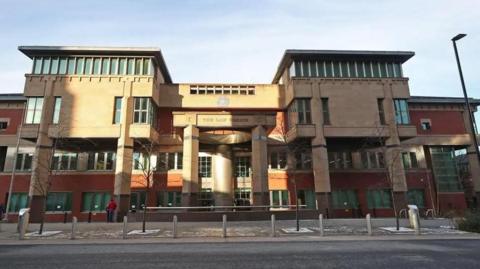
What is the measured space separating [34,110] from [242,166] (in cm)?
2196

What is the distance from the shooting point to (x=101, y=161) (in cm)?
3522

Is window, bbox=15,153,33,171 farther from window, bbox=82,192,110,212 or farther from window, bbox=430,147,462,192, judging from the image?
window, bbox=430,147,462,192

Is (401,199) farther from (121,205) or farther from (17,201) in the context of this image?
(17,201)

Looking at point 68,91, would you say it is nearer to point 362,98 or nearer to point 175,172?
point 175,172

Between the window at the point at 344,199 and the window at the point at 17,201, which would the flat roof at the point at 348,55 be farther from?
the window at the point at 17,201

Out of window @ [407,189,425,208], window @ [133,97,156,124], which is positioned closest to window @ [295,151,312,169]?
window @ [407,189,425,208]

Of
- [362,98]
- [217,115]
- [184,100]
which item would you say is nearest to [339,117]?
[362,98]

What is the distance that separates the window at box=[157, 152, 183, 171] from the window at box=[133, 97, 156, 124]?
5.02 m

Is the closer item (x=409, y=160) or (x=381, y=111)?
(x=381, y=111)

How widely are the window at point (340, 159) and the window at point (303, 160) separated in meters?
2.81

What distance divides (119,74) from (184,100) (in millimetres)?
7187

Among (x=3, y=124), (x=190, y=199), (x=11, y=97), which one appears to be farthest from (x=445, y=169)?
(x=3, y=124)

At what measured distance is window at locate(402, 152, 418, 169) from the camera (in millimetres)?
38562

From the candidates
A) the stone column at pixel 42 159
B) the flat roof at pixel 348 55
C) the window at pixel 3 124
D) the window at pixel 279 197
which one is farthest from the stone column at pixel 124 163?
the flat roof at pixel 348 55
